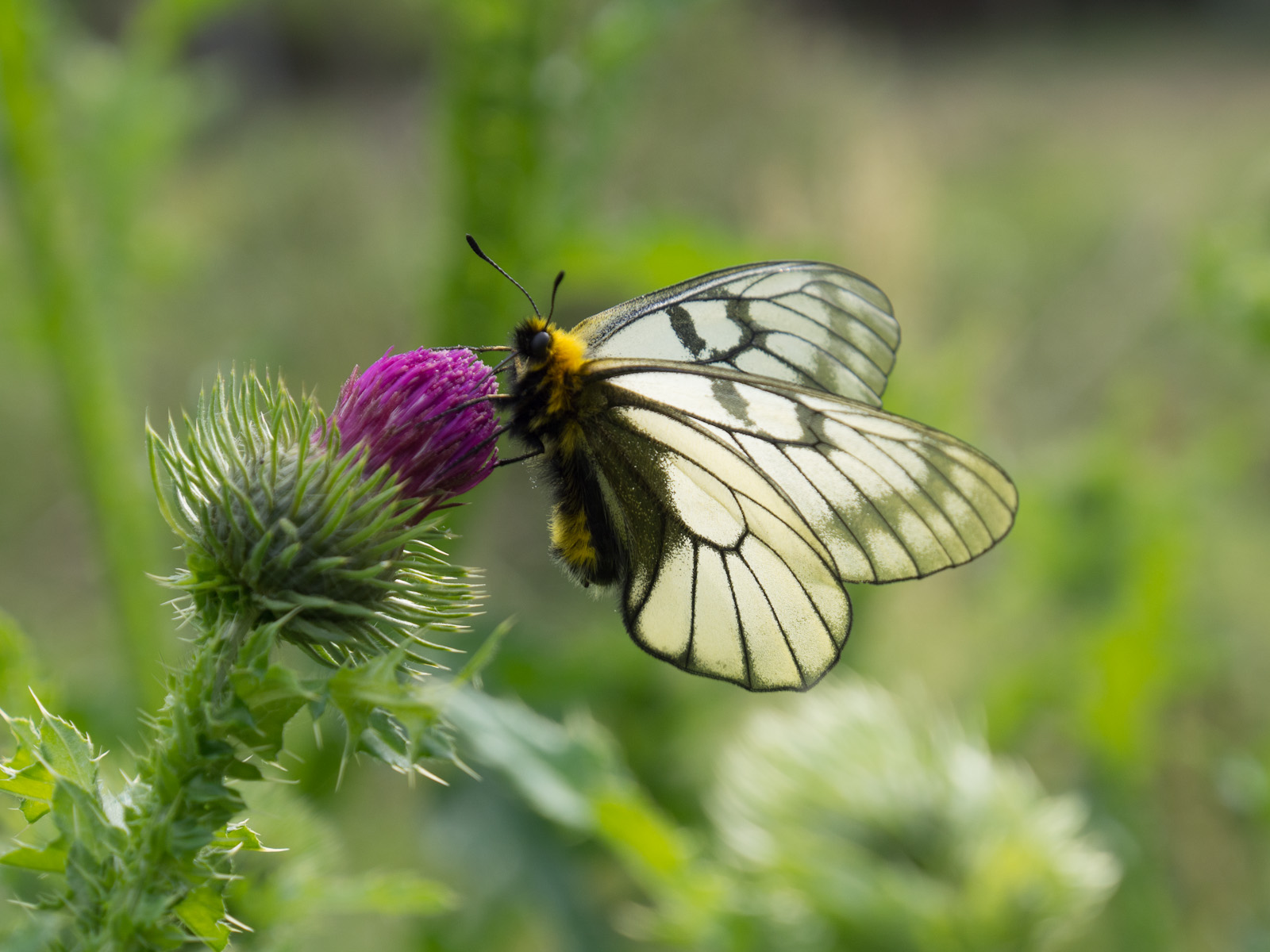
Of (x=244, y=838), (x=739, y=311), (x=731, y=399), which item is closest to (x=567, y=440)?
(x=731, y=399)

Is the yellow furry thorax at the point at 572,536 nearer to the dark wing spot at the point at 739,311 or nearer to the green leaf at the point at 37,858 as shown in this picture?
the dark wing spot at the point at 739,311

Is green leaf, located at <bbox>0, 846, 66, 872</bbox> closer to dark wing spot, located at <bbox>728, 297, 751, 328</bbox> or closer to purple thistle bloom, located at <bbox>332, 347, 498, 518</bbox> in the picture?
purple thistle bloom, located at <bbox>332, 347, 498, 518</bbox>

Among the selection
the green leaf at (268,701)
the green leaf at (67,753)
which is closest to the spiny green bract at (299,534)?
the green leaf at (268,701)

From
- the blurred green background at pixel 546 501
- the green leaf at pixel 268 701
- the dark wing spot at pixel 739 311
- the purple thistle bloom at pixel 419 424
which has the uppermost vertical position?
the dark wing spot at pixel 739 311

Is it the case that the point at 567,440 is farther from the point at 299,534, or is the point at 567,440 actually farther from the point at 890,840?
the point at 890,840

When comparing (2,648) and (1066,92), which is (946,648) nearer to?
(2,648)

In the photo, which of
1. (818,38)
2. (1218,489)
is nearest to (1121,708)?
(1218,489)

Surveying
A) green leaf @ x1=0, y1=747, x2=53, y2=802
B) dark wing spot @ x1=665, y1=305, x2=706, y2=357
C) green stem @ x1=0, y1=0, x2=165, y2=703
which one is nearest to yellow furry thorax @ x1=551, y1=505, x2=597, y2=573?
dark wing spot @ x1=665, y1=305, x2=706, y2=357
